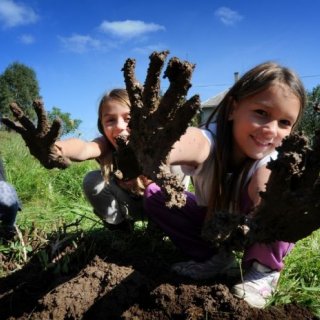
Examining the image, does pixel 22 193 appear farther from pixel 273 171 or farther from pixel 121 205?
pixel 273 171

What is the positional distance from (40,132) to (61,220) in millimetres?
1718

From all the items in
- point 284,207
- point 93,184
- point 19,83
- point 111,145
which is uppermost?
point 19,83

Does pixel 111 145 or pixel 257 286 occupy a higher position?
pixel 111 145

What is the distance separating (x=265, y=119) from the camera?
5.83 ft

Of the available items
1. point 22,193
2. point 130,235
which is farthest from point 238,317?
point 22,193

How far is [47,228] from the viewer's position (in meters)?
2.80

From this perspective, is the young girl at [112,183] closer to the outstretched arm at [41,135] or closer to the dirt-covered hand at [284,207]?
the outstretched arm at [41,135]

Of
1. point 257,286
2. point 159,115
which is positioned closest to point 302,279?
point 257,286

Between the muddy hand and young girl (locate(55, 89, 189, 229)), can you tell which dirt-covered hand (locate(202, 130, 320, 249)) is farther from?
young girl (locate(55, 89, 189, 229))

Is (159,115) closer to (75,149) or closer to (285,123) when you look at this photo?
(75,149)

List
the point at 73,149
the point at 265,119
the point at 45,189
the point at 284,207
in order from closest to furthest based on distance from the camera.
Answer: the point at 284,207
the point at 73,149
the point at 265,119
the point at 45,189

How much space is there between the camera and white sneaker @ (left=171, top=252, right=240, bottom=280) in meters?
1.92

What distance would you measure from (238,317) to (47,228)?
1693mm

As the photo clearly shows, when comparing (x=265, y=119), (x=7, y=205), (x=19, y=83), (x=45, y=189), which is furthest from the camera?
(x=19, y=83)
